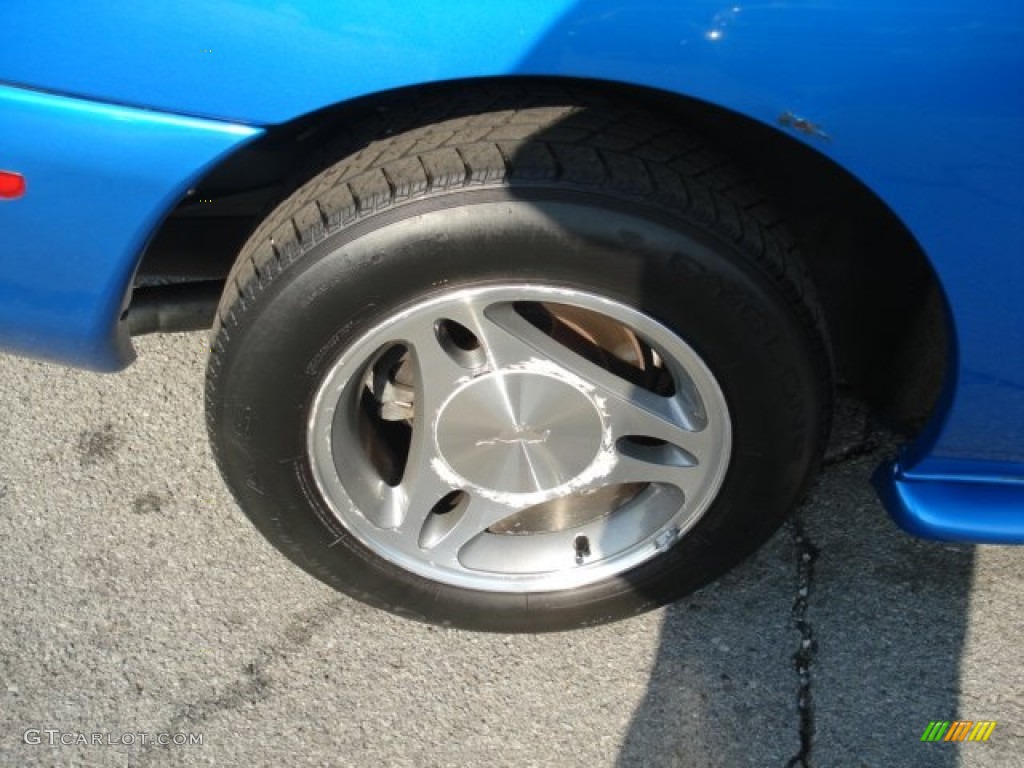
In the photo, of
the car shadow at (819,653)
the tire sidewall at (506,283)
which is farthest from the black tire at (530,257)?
the car shadow at (819,653)

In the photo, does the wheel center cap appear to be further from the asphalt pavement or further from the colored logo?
the colored logo

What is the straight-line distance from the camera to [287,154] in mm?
1845

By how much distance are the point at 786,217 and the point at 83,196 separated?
1122mm

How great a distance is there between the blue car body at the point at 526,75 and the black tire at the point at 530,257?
0.51 ft

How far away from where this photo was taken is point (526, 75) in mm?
1435

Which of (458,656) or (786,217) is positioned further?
(458,656)

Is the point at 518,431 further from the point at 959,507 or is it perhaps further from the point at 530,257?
the point at 959,507

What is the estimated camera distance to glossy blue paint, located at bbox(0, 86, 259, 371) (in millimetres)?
1453

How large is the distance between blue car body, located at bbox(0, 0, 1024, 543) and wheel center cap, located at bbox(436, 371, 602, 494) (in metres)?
0.56

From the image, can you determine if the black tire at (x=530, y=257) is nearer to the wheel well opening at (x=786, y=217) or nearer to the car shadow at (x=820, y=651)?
the wheel well opening at (x=786, y=217)

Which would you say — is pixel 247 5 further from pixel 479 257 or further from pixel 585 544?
pixel 585 544

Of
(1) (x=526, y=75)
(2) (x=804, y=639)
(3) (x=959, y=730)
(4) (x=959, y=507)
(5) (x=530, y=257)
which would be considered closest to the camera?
(1) (x=526, y=75)

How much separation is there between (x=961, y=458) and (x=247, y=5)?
4.28ft

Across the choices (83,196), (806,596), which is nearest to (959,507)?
(806,596)
